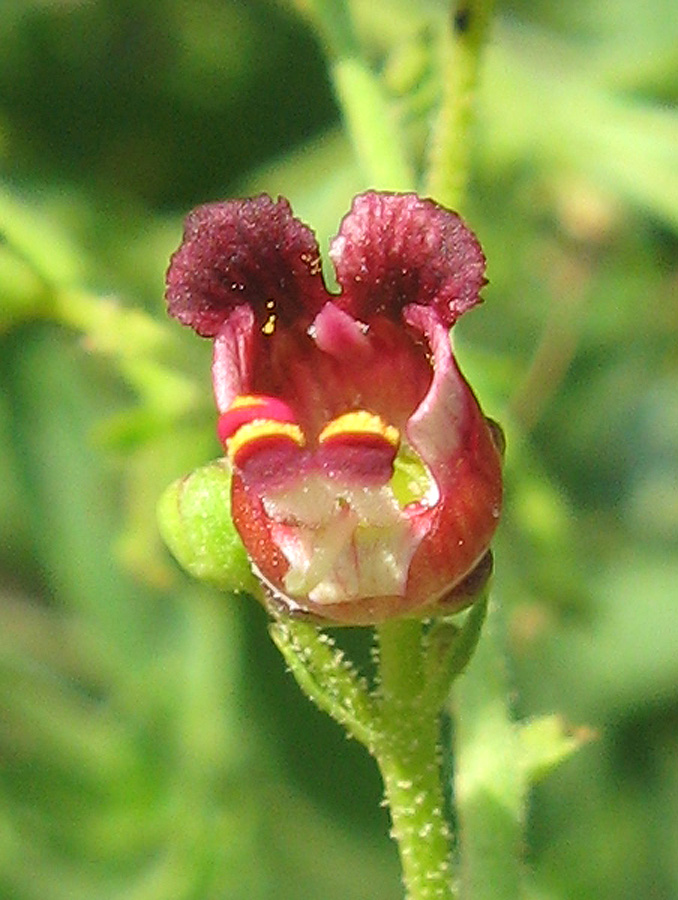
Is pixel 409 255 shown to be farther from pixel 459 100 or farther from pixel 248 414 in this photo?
pixel 459 100

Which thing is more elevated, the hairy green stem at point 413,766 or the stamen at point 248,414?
the stamen at point 248,414

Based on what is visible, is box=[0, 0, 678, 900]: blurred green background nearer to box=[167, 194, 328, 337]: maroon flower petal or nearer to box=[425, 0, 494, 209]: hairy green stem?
box=[425, 0, 494, 209]: hairy green stem

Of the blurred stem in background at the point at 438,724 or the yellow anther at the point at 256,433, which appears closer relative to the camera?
the yellow anther at the point at 256,433

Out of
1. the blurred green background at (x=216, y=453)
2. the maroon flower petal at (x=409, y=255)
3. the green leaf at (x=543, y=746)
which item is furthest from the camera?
the blurred green background at (x=216, y=453)

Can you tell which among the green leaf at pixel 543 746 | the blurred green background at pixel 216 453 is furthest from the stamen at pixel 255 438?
the blurred green background at pixel 216 453

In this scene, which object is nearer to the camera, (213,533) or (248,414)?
(248,414)

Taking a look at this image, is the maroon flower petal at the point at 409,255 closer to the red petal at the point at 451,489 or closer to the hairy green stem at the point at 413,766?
Result: the red petal at the point at 451,489

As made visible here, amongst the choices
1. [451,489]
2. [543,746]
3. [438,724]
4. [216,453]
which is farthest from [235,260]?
[216,453]

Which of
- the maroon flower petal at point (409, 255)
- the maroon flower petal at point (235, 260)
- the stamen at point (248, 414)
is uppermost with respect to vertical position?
the maroon flower petal at point (235, 260)
